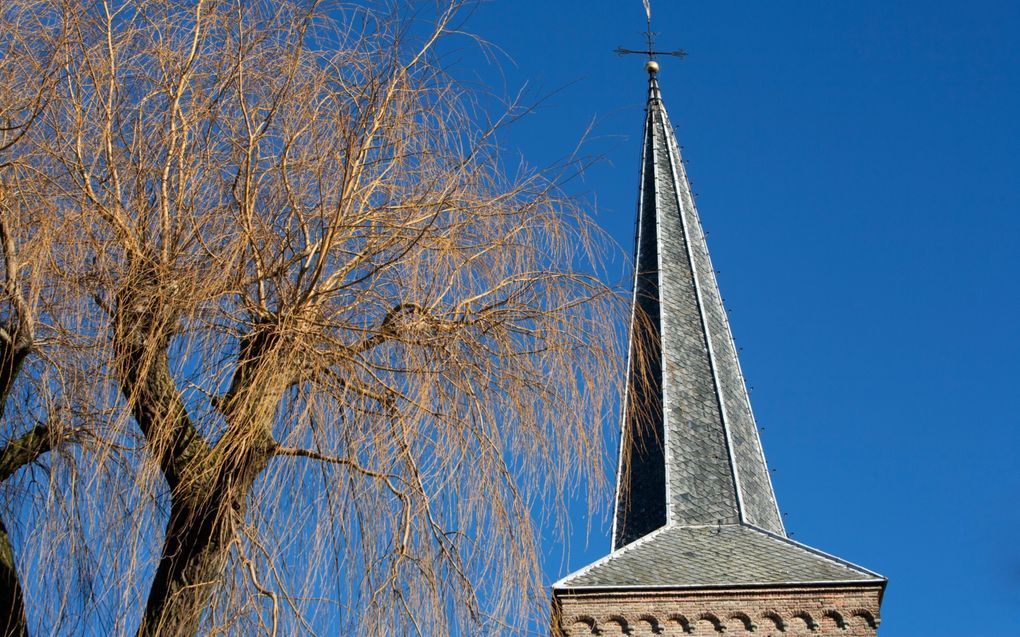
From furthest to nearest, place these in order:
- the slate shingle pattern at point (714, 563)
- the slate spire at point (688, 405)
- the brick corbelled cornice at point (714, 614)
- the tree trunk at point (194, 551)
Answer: the slate spire at point (688, 405) < the slate shingle pattern at point (714, 563) < the brick corbelled cornice at point (714, 614) < the tree trunk at point (194, 551)

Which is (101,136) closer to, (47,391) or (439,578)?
(47,391)

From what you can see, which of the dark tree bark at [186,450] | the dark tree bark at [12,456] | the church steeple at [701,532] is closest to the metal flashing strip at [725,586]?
the church steeple at [701,532]

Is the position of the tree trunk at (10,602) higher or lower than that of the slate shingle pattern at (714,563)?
lower

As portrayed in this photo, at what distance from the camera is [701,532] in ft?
69.7

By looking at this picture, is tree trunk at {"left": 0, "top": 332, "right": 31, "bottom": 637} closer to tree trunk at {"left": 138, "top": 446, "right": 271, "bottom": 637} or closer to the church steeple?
tree trunk at {"left": 138, "top": 446, "right": 271, "bottom": 637}

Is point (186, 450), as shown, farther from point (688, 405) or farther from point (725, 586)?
point (688, 405)

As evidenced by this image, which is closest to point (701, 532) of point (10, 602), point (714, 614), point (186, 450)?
point (714, 614)

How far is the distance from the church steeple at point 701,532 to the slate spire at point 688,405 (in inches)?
0.9

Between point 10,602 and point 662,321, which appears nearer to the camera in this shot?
point 10,602

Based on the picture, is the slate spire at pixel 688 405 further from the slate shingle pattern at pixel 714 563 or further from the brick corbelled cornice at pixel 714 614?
the brick corbelled cornice at pixel 714 614

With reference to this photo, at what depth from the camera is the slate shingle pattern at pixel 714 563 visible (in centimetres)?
1973

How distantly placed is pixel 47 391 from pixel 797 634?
1500 centimetres

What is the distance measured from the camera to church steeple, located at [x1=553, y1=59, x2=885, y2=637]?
1938 cm

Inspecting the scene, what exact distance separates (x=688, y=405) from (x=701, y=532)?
2.84m
